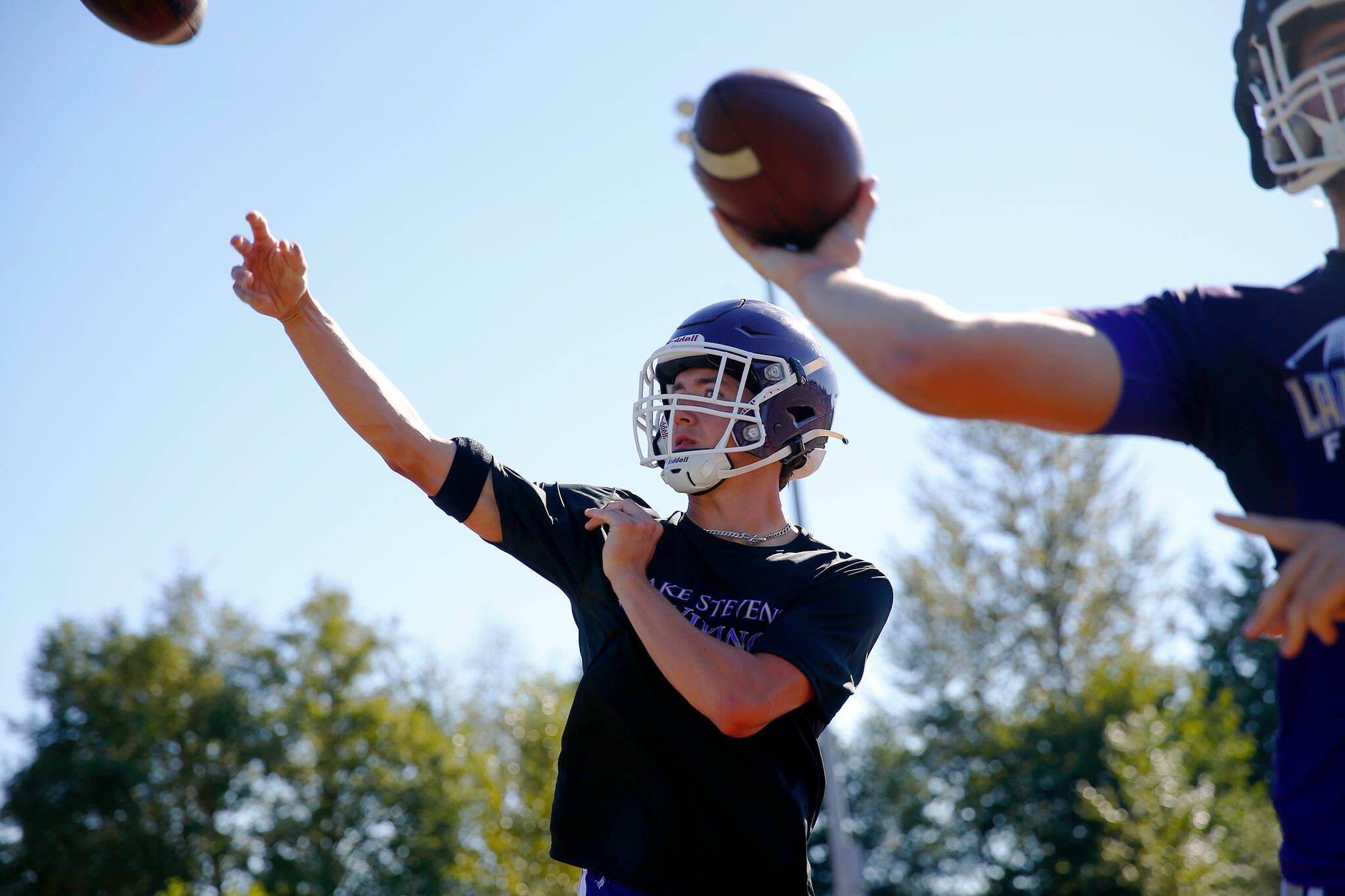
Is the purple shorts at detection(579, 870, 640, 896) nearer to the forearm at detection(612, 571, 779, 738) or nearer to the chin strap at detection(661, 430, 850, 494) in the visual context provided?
the forearm at detection(612, 571, 779, 738)

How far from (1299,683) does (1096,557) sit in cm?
2565

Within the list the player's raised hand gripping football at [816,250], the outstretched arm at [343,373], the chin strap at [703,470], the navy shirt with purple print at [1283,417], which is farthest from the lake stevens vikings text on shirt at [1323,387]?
the outstretched arm at [343,373]

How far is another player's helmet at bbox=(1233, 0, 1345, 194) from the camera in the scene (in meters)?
1.98

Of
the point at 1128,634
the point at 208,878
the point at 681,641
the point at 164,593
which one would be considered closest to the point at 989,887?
the point at 1128,634

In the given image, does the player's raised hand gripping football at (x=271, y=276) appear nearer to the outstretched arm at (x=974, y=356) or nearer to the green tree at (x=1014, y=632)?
the outstretched arm at (x=974, y=356)

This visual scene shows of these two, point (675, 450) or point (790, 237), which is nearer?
point (790, 237)

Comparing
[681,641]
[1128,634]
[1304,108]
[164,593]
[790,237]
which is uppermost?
[164,593]

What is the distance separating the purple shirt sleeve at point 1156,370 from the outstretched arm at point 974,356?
0.10 ft

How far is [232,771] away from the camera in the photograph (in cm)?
3119

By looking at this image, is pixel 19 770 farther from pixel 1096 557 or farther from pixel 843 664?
pixel 843 664

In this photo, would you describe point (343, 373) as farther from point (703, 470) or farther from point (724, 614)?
point (724, 614)

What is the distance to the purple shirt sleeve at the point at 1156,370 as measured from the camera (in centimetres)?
197

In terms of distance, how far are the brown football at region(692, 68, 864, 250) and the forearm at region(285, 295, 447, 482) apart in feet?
4.82

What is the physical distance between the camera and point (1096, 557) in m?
26.2
